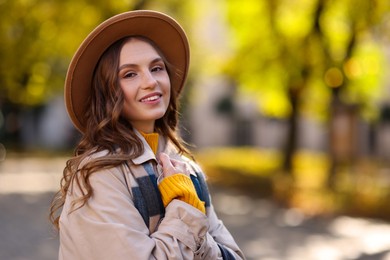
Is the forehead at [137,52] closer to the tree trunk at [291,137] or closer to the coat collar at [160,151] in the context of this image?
the coat collar at [160,151]

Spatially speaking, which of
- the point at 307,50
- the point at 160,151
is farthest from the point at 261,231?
the point at 160,151

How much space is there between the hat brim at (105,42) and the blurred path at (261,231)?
12.9 feet

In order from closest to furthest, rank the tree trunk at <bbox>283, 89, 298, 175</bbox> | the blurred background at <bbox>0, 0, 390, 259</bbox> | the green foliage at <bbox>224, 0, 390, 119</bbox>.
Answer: the blurred background at <bbox>0, 0, 390, 259</bbox>, the green foliage at <bbox>224, 0, 390, 119</bbox>, the tree trunk at <bbox>283, 89, 298, 175</bbox>

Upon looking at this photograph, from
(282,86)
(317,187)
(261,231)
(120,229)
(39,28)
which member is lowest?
(261,231)

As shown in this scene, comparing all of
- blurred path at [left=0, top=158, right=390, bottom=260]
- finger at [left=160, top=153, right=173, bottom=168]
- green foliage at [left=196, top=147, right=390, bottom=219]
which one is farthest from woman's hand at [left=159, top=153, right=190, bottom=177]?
green foliage at [left=196, top=147, right=390, bottom=219]

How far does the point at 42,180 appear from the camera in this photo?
22.2 meters

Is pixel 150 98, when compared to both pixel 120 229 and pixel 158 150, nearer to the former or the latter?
pixel 158 150

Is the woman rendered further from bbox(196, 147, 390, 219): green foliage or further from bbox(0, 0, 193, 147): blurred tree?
bbox(0, 0, 193, 147): blurred tree

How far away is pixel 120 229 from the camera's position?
2385 millimetres

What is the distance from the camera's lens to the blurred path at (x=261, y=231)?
9.80 metres

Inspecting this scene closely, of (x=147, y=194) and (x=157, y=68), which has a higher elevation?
(x=157, y=68)

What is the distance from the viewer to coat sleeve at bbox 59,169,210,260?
7.85 ft

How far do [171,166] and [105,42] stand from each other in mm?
507

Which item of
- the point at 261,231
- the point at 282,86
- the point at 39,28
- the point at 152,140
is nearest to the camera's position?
the point at 152,140
